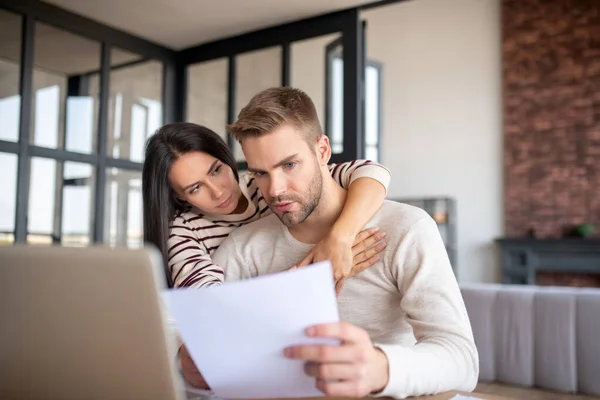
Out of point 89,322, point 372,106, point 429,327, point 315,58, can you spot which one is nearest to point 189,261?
point 429,327

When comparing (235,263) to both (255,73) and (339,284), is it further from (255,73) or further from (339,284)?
(255,73)

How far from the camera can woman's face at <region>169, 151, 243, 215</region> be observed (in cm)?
151

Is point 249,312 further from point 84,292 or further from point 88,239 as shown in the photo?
point 88,239

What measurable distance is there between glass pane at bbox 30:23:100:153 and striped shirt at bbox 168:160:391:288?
183cm

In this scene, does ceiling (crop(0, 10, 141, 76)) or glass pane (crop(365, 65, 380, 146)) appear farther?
glass pane (crop(365, 65, 380, 146))

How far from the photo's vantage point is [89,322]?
0.50m

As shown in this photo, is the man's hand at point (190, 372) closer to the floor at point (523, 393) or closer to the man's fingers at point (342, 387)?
the man's fingers at point (342, 387)

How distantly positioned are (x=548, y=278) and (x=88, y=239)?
15.3ft

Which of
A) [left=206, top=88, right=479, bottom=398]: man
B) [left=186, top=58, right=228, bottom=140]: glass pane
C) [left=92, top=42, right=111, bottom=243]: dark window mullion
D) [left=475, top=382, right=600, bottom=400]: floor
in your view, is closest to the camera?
[left=206, top=88, right=479, bottom=398]: man

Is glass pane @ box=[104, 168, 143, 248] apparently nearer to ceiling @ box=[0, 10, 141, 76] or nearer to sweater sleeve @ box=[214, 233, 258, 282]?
ceiling @ box=[0, 10, 141, 76]

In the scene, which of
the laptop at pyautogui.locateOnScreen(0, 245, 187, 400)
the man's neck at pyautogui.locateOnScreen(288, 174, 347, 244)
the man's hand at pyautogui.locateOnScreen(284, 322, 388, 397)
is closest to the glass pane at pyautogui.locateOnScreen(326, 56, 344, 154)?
the man's neck at pyautogui.locateOnScreen(288, 174, 347, 244)

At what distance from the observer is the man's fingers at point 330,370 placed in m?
0.68

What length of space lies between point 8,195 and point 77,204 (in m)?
0.42

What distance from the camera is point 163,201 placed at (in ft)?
4.98
